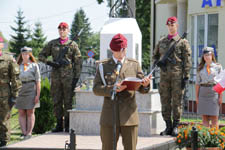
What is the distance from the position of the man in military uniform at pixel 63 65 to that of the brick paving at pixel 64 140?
78 cm

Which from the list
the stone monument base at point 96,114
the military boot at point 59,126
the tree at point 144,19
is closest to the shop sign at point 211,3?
the stone monument base at point 96,114

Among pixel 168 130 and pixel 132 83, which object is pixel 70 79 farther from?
pixel 132 83

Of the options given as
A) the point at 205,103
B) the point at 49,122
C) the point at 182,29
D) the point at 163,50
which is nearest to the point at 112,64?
the point at 163,50

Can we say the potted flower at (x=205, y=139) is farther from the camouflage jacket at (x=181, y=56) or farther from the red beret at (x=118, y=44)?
the red beret at (x=118, y=44)

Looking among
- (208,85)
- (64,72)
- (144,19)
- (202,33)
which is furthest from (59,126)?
(144,19)

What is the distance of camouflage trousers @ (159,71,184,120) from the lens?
8.61 m

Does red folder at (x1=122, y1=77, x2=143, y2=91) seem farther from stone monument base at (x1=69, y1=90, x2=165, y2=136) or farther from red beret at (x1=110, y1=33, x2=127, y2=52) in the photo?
stone monument base at (x1=69, y1=90, x2=165, y2=136)

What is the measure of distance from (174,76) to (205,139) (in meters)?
2.00

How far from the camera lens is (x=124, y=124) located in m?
5.21

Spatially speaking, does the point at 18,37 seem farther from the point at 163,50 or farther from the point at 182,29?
the point at 163,50

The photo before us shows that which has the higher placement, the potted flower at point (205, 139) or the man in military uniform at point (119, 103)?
the man in military uniform at point (119, 103)

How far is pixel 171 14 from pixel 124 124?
609 inches

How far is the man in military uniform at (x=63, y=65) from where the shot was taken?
900cm

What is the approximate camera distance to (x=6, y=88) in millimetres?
7957
